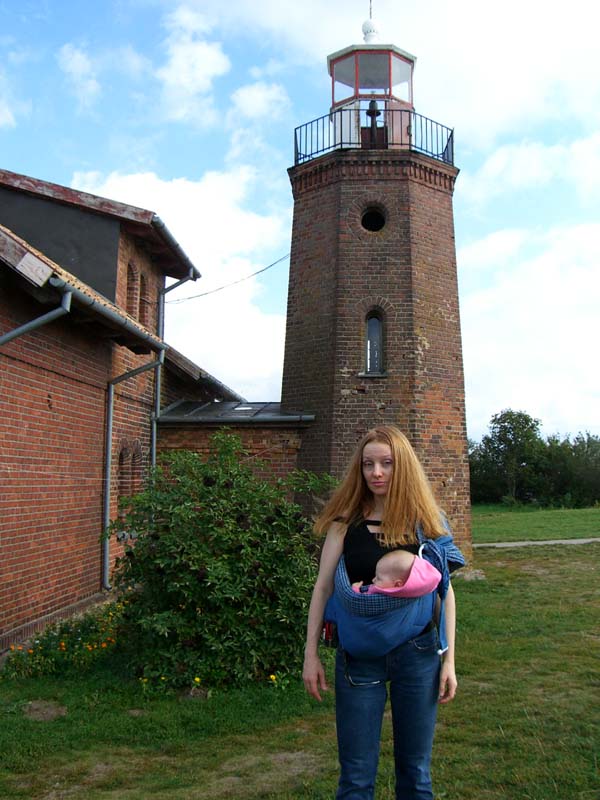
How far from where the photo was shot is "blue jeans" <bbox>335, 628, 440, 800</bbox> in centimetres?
283

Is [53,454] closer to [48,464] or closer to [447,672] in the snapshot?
[48,464]

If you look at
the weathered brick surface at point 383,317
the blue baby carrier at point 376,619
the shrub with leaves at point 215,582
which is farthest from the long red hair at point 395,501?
the weathered brick surface at point 383,317

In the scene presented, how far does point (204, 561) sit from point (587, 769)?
3083 mm

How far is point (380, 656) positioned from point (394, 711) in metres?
0.28

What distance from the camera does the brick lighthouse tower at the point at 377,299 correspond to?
1211cm

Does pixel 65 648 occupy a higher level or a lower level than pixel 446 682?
lower

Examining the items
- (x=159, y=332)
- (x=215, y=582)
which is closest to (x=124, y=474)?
(x=159, y=332)

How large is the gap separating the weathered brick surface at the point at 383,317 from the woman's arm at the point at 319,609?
8.80 metres

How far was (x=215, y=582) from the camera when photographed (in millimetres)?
5742

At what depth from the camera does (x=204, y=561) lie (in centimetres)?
591

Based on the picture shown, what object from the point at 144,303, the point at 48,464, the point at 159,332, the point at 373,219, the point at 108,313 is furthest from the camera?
the point at 373,219

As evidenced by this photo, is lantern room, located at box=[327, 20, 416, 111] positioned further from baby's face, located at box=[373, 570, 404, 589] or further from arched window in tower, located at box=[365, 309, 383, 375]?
baby's face, located at box=[373, 570, 404, 589]

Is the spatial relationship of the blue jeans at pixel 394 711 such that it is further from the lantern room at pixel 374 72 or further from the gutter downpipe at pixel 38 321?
the lantern room at pixel 374 72

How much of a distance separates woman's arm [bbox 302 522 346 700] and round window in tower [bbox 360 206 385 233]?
10.4 m
